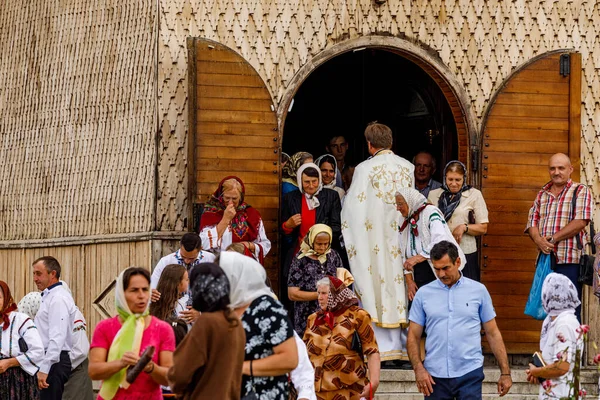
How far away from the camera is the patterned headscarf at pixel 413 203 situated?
12.0 metres

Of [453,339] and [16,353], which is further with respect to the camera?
[16,353]

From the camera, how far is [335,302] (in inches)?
403

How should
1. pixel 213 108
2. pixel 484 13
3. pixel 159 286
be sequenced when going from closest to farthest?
pixel 159 286 < pixel 213 108 < pixel 484 13

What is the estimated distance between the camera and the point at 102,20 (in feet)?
44.6

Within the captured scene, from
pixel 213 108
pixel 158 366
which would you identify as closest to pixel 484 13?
pixel 213 108

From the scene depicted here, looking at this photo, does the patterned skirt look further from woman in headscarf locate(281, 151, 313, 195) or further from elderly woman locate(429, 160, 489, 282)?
elderly woman locate(429, 160, 489, 282)

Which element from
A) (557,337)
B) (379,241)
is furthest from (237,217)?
(557,337)

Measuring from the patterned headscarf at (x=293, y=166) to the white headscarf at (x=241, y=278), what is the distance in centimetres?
611

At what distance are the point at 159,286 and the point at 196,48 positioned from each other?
3393 mm

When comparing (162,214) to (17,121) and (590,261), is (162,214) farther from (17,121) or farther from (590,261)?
(590,261)

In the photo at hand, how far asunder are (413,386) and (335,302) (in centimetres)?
221

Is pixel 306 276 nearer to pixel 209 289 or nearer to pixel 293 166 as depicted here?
pixel 293 166

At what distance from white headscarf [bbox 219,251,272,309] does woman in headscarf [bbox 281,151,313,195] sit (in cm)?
613

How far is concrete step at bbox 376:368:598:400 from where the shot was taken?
12031 mm
